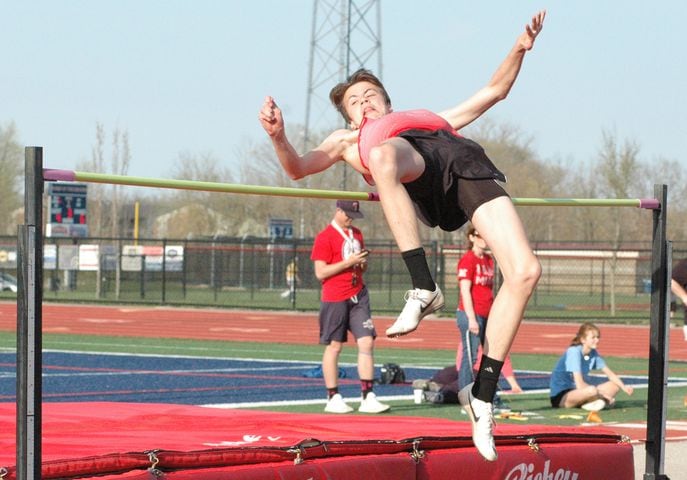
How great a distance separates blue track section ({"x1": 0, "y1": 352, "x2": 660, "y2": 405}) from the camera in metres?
11.2

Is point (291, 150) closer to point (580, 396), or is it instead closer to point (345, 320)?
point (345, 320)

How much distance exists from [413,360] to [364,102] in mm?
10808

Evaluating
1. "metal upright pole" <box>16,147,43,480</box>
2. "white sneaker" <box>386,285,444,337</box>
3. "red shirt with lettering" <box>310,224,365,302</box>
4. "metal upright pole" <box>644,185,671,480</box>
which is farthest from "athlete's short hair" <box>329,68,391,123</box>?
"red shirt with lettering" <box>310,224,365,302</box>

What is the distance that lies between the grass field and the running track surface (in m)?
1.24

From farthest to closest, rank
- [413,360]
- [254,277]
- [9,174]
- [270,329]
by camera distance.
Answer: [9,174] < [254,277] < [270,329] < [413,360]

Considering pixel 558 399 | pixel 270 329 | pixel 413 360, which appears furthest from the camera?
pixel 270 329

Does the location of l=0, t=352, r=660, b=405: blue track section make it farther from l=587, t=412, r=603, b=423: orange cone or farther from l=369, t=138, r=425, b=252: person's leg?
l=369, t=138, r=425, b=252: person's leg

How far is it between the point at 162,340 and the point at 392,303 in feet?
43.2

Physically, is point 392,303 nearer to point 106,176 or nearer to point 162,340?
point 162,340

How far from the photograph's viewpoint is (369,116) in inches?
223

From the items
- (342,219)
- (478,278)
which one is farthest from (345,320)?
(478,278)

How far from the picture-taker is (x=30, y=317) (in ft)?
15.0

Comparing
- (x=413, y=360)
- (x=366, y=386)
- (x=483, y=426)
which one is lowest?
(x=413, y=360)

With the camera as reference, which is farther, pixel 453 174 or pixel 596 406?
pixel 596 406
